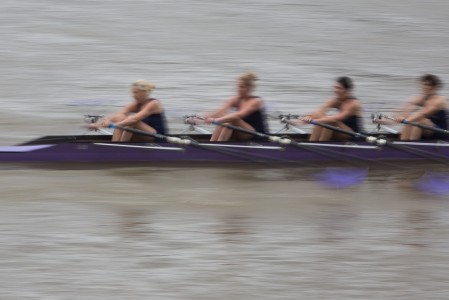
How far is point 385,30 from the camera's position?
29.7 meters

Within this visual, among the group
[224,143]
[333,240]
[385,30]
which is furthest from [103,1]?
[333,240]

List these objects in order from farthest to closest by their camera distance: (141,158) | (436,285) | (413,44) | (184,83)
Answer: (413,44) → (184,83) → (141,158) → (436,285)

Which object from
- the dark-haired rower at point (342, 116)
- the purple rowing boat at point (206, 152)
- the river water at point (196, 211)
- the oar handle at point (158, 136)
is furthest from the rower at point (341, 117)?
the oar handle at point (158, 136)

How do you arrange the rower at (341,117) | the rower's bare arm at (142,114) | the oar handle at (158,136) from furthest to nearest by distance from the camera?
the rower at (341,117) → the rower's bare arm at (142,114) → the oar handle at (158,136)

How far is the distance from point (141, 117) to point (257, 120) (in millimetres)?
1709

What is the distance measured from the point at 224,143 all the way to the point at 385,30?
16.2 metres

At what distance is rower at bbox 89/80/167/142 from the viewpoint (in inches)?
566

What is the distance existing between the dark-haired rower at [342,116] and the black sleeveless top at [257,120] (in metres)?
→ 0.62

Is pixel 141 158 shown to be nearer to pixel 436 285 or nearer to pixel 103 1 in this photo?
pixel 436 285

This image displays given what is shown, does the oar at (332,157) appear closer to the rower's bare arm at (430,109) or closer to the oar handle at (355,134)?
Result: the oar handle at (355,134)

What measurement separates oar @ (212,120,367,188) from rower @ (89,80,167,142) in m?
0.81

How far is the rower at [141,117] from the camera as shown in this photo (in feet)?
47.2

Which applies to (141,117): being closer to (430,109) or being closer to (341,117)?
(341,117)

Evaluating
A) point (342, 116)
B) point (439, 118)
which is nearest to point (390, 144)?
point (342, 116)
